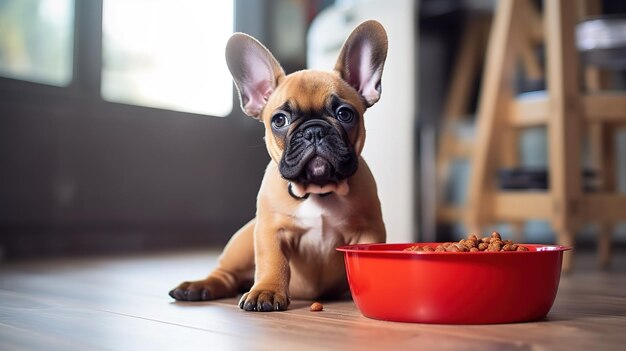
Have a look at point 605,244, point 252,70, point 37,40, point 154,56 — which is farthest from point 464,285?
point 154,56

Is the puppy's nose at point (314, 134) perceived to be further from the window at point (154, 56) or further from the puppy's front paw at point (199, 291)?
the window at point (154, 56)

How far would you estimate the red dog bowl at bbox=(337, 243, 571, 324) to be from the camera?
97 centimetres

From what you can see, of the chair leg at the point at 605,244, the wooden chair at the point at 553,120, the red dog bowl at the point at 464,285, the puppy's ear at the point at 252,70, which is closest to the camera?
the red dog bowl at the point at 464,285

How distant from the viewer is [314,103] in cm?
115

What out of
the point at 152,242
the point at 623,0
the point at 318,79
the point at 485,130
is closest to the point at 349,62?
the point at 318,79

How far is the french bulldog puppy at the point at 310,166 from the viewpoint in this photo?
3.65ft

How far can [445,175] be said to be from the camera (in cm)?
400

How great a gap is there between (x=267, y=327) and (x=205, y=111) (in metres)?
2.62

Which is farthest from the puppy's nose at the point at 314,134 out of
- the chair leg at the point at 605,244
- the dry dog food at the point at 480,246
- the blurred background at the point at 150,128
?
the chair leg at the point at 605,244

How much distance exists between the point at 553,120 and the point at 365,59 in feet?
3.50

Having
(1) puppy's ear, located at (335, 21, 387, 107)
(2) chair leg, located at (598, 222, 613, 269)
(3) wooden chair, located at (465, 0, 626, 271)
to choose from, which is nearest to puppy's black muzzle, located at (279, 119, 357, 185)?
(1) puppy's ear, located at (335, 21, 387, 107)

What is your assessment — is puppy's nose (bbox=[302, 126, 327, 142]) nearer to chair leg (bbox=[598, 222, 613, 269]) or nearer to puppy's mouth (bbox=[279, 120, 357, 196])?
puppy's mouth (bbox=[279, 120, 357, 196])

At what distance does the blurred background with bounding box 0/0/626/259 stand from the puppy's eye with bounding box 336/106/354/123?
37.6 inches

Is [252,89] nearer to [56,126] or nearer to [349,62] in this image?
[349,62]
